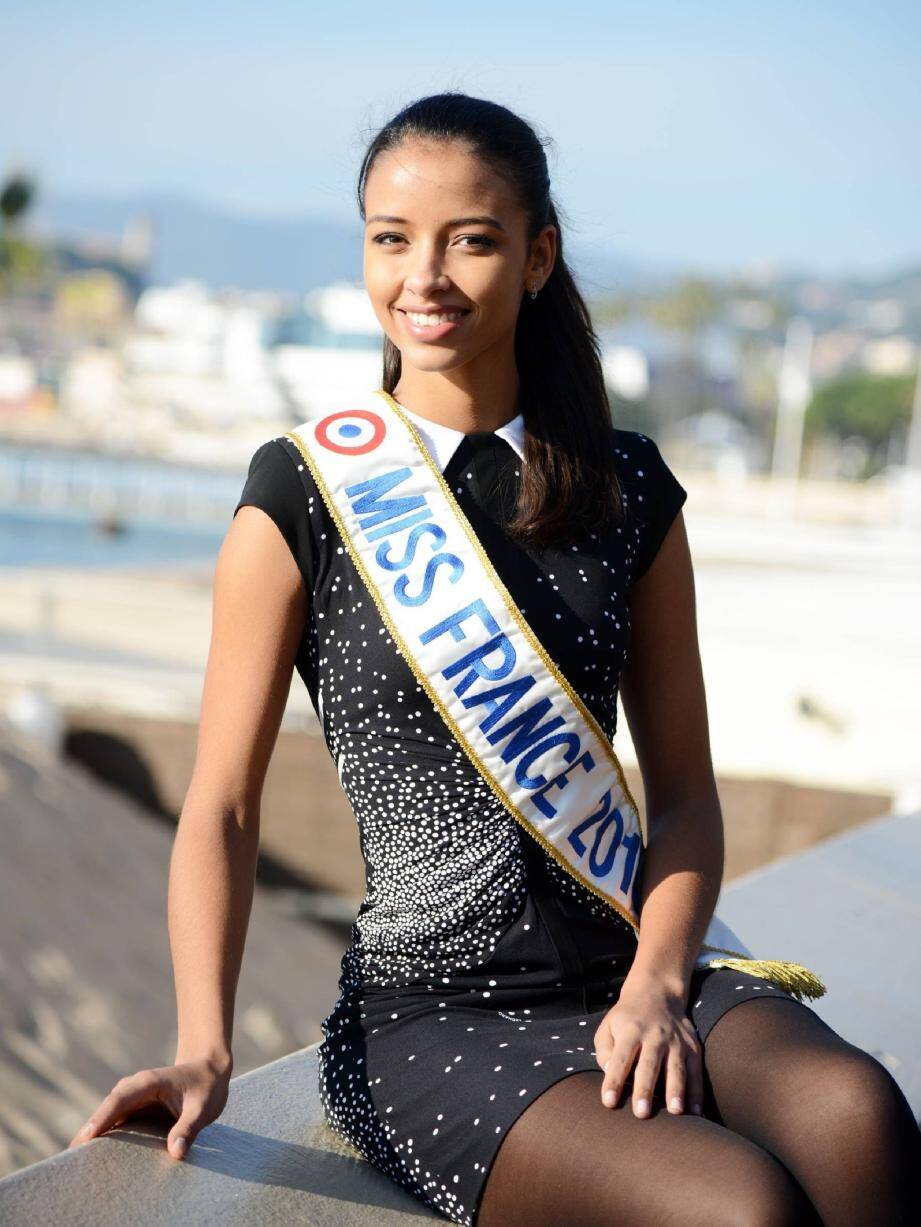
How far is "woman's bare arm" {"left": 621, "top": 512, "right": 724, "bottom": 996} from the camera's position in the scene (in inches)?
73.7

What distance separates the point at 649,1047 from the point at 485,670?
0.45 meters

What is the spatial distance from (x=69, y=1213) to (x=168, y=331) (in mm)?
115107

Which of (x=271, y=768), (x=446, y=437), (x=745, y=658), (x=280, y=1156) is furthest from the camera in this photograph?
(x=271, y=768)

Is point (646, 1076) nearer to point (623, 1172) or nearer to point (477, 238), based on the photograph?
point (623, 1172)

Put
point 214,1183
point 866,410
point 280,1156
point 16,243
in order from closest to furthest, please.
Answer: point 214,1183, point 280,1156, point 16,243, point 866,410

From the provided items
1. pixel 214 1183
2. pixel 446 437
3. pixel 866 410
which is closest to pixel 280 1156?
pixel 214 1183

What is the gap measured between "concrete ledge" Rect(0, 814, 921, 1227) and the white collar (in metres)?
0.79

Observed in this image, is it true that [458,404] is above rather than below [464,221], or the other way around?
below

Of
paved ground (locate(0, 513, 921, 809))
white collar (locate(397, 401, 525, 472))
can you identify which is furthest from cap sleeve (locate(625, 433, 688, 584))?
paved ground (locate(0, 513, 921, 809))

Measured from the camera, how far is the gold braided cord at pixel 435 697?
1.75 m

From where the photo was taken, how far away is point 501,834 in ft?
5.75

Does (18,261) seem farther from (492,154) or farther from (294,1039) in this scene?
(492,154)

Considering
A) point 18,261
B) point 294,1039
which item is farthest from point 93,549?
point 294,1039

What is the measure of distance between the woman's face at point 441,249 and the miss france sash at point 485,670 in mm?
150
